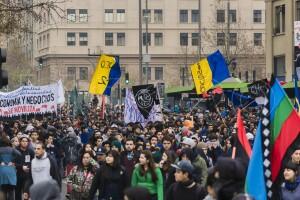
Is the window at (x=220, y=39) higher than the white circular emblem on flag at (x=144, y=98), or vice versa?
the window at (x=220, y=39)

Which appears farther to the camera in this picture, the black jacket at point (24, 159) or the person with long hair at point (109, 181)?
the black jacket at point (24, 159)

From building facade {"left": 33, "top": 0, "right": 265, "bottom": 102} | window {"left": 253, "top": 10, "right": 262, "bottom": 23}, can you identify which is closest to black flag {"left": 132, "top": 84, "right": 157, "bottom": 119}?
building facade {"left": 33, "top": 0, "right": 265, "bottom": 102}

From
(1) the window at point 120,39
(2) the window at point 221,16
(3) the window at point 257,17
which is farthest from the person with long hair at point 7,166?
(3) the window at point 257,17

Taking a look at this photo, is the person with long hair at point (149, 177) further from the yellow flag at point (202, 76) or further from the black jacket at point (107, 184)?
the yellow flag at point (202, 76)

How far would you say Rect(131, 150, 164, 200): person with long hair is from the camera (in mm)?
12453

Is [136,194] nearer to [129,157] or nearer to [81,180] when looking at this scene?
[81,180]

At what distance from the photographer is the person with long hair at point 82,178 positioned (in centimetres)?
1332

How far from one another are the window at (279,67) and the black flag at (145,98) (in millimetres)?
24144

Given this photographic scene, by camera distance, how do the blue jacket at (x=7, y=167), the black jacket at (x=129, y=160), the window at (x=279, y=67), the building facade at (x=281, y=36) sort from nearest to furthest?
the black jacket at (x=129, y=160) < the blue jacket at (x=7, y=167) < the building facade at (x=281, y=36) < the window at (x=279, y=67)

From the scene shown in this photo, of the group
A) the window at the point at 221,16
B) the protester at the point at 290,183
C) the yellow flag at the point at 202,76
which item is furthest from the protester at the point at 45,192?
the window at the point at 221,16

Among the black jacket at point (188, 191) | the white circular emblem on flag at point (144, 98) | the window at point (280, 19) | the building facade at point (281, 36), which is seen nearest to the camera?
the black jacket at point (188, 191)

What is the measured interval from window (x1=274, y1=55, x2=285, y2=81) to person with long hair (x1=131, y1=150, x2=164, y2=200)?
37.3 m

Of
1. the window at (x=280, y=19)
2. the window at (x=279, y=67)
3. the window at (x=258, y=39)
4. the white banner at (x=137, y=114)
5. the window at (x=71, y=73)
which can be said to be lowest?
the white banner at (x=137, y=114)

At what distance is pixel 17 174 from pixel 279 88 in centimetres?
788
